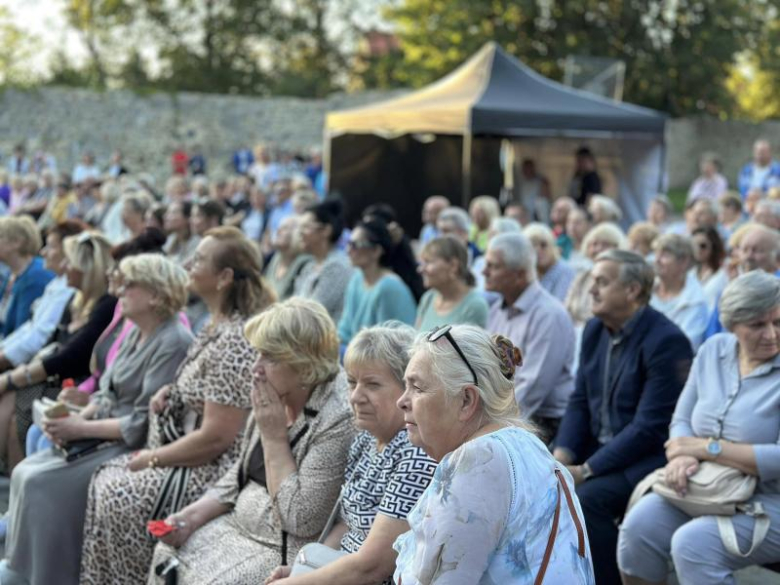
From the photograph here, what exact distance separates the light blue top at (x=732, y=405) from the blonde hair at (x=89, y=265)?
3.02 metres

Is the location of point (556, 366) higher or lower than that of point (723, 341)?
lower

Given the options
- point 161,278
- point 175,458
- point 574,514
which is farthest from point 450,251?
point 574,514

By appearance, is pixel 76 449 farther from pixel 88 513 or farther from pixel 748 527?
pixel 748 527

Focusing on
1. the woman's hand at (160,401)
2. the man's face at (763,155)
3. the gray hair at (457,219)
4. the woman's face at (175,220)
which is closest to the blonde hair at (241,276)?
the woman's hand at (160,401)

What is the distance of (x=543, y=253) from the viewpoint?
623cm

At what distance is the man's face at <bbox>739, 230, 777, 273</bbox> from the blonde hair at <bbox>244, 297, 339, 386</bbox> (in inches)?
95.2

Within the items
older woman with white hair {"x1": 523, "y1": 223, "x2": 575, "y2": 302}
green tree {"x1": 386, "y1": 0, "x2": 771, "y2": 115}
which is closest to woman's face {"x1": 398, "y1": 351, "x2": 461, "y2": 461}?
older woman with white hair {"x1": 523, "y1": 223, "x2": 575, "y2": 302}

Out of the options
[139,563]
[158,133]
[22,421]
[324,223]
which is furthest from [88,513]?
[158,133]

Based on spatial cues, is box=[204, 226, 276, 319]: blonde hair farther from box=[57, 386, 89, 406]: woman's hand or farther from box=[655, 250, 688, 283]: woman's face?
box=[655, 250, 688, 283]: woman's face

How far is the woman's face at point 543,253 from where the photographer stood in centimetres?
620

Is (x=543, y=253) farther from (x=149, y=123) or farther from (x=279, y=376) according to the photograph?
(x=149, y=123)

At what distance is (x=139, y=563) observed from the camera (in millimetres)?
3756

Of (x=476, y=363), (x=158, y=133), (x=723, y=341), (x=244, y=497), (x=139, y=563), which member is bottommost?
(x=158, y=133)

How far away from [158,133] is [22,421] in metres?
20.6
